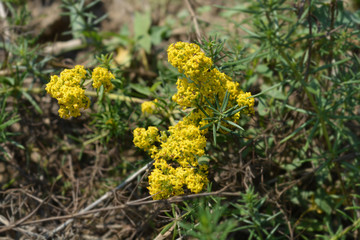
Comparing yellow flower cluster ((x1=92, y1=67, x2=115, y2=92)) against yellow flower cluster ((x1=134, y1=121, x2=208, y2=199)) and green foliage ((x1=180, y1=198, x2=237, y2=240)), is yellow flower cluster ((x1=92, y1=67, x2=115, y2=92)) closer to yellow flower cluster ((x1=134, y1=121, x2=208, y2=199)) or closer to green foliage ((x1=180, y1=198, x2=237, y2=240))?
yellow flower cluster ((x1=134, y1=121, x2=208, y2=199))

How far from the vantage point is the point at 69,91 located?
2.77 meters

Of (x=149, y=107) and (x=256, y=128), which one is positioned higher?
(x=149, y=107)

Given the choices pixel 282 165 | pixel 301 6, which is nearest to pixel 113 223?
pixel 282 165

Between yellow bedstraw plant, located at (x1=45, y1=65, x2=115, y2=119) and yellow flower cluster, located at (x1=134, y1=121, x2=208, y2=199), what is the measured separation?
1.93 feet

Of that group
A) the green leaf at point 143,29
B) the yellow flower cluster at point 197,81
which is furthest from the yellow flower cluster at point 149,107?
the green leaf at point 143,29

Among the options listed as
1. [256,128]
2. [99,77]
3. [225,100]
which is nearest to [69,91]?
[99,77]

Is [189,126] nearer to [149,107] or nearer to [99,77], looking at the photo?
[149,107]

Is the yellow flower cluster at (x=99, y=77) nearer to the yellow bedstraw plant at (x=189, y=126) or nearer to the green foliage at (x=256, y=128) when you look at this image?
the green foliage at (x=256, y=128)

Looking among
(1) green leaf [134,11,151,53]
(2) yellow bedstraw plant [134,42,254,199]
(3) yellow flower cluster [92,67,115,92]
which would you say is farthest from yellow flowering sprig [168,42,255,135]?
(1) green leaf [134,11,151,53]

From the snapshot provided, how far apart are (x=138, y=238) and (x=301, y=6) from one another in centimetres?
309

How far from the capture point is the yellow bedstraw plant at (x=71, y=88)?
9.16ft

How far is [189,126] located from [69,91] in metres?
1.08

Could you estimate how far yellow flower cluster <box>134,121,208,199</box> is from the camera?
272 cm

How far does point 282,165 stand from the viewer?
4.08m
